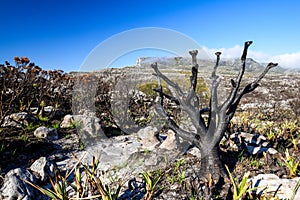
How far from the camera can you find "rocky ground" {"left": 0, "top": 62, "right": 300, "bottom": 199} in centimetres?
317

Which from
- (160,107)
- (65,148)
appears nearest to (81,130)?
(65,148)

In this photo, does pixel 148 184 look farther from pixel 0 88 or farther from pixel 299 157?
pixel 0 88

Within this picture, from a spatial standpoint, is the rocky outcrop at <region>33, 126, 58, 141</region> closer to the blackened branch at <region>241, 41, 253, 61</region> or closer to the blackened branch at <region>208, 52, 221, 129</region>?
the blackened branch at <region>208, 52, 221, 129</region>

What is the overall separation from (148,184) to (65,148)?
3.01 metres

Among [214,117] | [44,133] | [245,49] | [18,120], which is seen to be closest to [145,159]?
[214,117]

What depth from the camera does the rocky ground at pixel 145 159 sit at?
10.4 feet

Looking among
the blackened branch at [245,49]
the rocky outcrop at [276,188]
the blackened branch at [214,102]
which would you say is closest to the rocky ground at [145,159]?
the rocky outcrop at [276,188]

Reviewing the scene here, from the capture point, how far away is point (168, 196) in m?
3.15

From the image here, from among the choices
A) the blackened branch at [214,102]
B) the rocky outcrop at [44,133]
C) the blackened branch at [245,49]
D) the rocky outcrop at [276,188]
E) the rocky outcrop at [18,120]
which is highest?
the blackened branch at [245,49]

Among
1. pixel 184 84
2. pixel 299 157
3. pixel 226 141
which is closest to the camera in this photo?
pixel 299 157

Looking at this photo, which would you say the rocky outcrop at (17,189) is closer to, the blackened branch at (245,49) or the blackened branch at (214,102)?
the blackened branch at (214,102)

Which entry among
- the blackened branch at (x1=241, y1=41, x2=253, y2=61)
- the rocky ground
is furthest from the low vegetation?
the blackened branch at (x1=241, y1=41, x2=253, y2=61)

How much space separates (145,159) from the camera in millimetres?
4324

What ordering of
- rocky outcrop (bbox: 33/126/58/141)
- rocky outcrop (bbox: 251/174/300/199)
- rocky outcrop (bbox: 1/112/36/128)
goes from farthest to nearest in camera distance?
rocky outcrop (bbox: 1/112/36/128) < rocky outcrop (bbox: 33/126/58/141) < rocky outcrop (bbox: 251/174/300/199)
